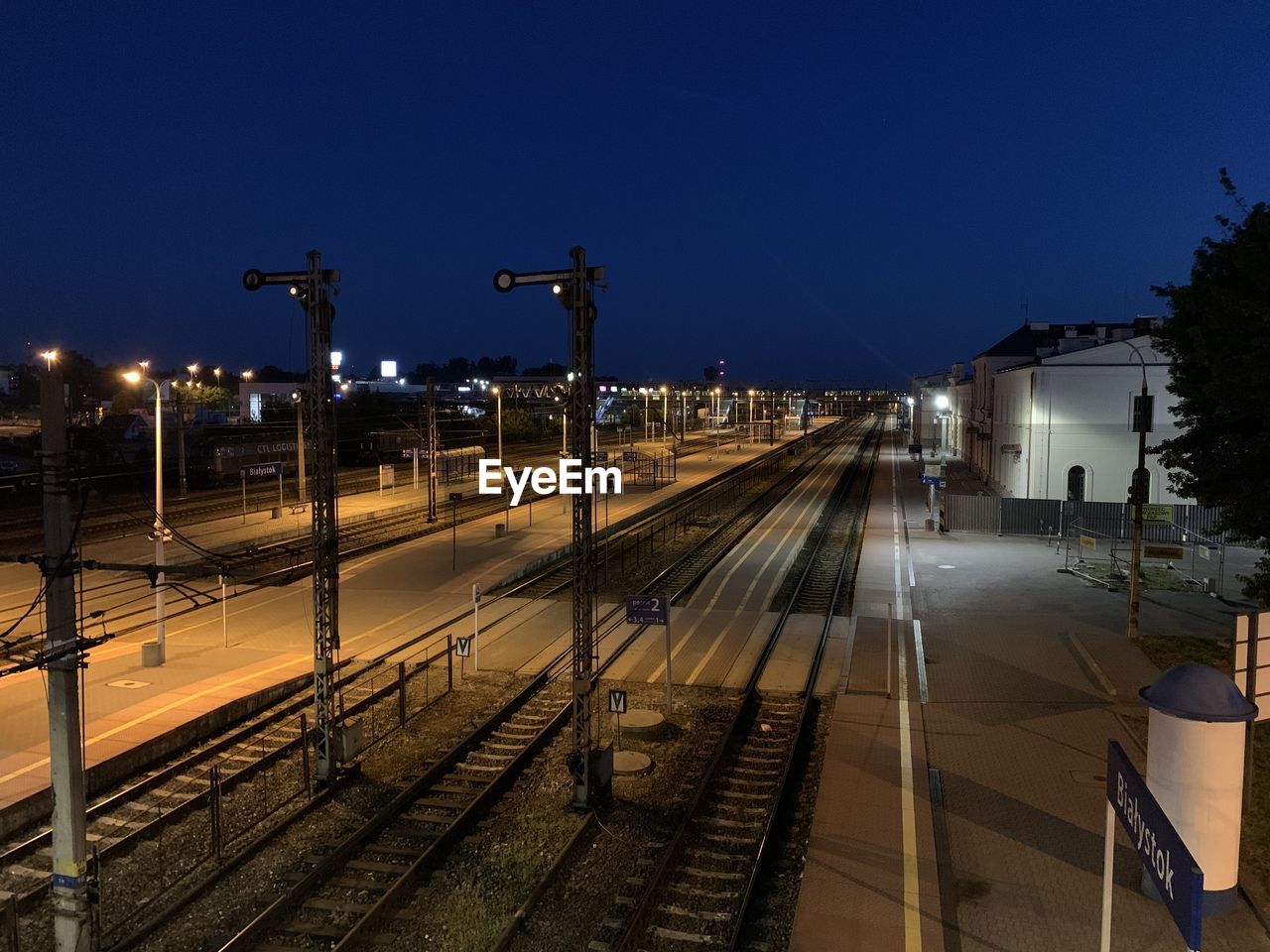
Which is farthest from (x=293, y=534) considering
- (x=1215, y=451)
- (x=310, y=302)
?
(x=1215, y=451)

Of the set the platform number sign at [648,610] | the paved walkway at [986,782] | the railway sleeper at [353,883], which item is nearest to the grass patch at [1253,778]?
the paved walkway at [986,782]

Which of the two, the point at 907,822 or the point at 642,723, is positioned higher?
the point at 907,822

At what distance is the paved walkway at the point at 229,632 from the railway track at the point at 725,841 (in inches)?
205

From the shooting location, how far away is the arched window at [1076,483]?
115 ft

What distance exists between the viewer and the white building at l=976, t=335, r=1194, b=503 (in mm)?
34250

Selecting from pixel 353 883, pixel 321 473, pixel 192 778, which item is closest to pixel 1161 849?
pixel 353 883

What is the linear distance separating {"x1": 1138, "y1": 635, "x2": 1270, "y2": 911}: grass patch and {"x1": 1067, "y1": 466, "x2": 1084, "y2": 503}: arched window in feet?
60.8

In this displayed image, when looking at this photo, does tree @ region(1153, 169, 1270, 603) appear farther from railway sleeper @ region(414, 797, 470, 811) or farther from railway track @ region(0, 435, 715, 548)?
railway track @ region(0, 435, 715, 548)

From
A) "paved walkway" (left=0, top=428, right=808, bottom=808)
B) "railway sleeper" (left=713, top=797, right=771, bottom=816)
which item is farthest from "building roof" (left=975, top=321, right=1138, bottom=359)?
"railway sleeper" (left=713, top=797, right=771, bottom=816)

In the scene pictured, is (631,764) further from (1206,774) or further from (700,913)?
(1206,774)

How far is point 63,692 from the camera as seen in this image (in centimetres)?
692

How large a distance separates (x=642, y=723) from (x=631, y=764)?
1.37 m

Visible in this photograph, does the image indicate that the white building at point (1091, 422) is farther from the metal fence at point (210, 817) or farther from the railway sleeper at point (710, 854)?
the railway sleeper at point (710, 854)

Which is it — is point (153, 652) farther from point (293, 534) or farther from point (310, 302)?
point (293, 534)
